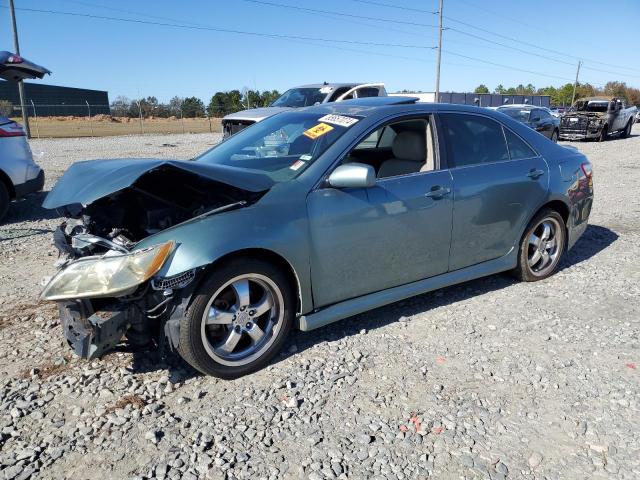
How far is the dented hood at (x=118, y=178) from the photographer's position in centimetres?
299

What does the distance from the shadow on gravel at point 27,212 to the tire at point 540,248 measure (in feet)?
20.4

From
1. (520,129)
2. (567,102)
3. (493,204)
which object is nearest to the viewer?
(493,204)

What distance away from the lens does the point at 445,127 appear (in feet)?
13.7

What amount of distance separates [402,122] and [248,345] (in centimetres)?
211

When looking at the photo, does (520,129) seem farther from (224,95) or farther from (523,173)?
(224,95)

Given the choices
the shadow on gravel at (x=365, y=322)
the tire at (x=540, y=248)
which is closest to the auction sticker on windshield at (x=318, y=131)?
the shadow on gravel at (x=365, y=322)

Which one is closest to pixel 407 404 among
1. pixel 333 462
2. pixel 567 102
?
pixel 333 462

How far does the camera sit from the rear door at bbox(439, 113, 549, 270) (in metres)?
4.14

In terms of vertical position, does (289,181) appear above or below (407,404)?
above

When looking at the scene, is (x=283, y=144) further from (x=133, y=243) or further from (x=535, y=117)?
(x=535, y=117)

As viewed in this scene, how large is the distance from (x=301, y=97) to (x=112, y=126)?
26.5m

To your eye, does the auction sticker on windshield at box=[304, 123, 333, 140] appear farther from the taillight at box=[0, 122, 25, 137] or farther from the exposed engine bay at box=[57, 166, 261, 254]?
the taillight at box=[0, 122, 25, 137]

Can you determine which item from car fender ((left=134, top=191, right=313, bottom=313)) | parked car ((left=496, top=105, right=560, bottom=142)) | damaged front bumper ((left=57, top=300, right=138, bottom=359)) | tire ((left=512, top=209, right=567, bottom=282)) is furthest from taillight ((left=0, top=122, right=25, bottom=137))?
parked car ((left=496, top=105, right=560, bottom=142))

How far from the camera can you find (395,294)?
12.6 feet
